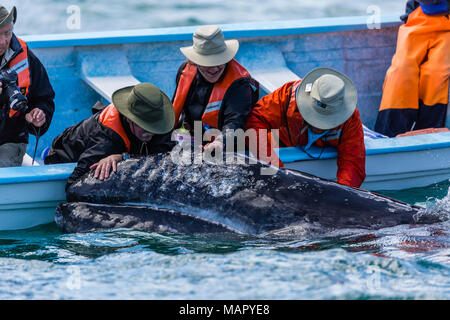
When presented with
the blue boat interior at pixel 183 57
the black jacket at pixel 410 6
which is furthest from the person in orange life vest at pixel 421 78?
the blue boat interior at pixel 183 57

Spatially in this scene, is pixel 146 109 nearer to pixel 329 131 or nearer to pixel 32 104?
pixel 32 104

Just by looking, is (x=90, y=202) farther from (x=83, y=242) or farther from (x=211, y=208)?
(x=211, y=208)

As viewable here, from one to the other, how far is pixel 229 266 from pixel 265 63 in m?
4.72

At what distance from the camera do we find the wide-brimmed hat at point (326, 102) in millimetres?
6754

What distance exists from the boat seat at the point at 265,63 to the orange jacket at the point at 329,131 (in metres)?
1.90

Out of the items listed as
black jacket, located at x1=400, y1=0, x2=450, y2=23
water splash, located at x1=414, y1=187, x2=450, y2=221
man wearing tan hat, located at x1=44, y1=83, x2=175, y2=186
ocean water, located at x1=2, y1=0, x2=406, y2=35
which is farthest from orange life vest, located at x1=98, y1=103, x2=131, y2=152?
ocean water, located at x1=2, y1=0, x2=406, y2=35

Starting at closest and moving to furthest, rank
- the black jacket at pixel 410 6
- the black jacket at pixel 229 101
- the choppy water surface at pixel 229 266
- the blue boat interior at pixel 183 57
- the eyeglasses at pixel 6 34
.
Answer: the choppy water surface at pixel 229 266 → the eyeglasses at pixel 6 34 → the black jacket at pixel 229 101 → the blue boat interior at pixel 183 57 → the black jacket at pixel 410 6

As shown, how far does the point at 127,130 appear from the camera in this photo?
6.61 m

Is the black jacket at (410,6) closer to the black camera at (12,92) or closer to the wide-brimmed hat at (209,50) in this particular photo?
the wide-brimmed hat at (209,50)
